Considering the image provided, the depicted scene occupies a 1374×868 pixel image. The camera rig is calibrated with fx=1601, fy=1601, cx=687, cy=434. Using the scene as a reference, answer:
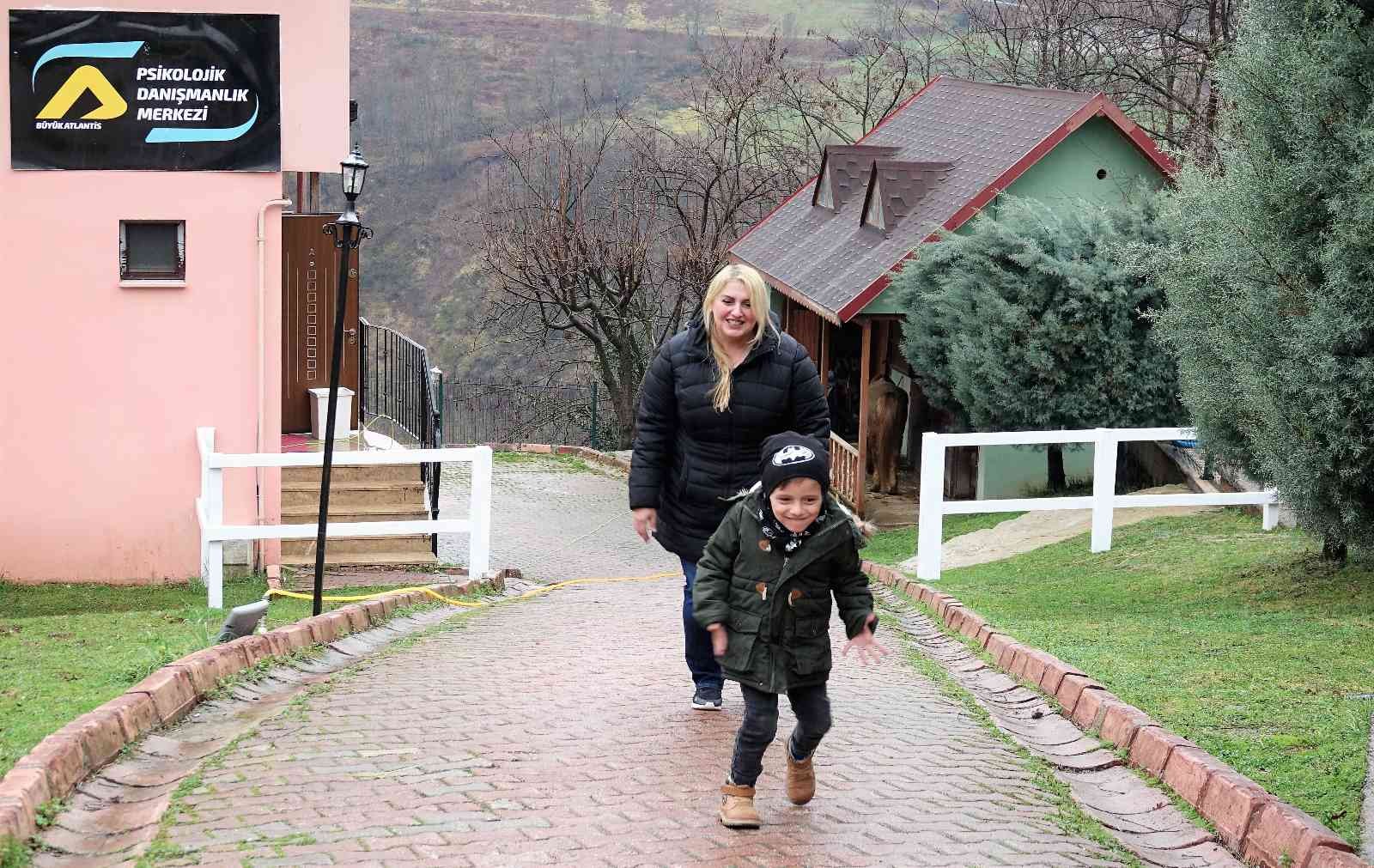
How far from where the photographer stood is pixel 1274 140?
31.2ft

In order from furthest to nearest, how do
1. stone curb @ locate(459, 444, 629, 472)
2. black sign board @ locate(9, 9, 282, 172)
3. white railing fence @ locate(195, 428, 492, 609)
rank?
stone curb @ locate(459, 444, 629, 472) < black sign board @ locate(9, 9, 282, 172) < white railing fence @ locate(195, 428, 492, 609)

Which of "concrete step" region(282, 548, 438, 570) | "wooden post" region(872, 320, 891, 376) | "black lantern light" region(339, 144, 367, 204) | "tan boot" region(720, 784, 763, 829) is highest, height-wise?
"black lantern light" region(339, 144, 367, 204)

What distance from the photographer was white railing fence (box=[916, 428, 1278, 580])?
12.7 m

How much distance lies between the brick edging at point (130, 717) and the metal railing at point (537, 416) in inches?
1009

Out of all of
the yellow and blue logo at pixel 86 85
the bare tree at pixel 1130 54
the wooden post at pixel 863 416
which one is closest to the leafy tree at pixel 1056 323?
the wooden post at pixel 863 416

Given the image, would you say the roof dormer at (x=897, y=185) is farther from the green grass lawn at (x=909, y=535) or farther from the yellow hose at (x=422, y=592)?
the yellow hose at (x=422, y=592)

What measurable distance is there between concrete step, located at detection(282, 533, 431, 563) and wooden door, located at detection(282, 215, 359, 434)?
3.71 metres

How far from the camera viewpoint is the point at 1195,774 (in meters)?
5.98

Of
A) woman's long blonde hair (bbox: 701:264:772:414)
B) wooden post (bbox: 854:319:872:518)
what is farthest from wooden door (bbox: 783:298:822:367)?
woman's long blonde hair (bbox: 701:264:772:414)

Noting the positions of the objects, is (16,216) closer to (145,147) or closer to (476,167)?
(145,147)

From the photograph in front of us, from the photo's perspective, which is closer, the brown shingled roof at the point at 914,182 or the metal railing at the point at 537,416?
the brown shingled roof at the point at 914,182

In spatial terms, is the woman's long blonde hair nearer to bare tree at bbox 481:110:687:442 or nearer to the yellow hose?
the yellow hose

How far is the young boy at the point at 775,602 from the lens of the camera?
17.6 ft

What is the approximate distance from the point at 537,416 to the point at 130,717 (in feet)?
114
